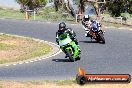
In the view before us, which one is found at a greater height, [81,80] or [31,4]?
[81,80]

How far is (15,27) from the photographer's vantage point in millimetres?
36000

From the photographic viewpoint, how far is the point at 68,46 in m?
19.3

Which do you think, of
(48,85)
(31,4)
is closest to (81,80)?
(48,85)

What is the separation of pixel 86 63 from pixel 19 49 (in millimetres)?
5518

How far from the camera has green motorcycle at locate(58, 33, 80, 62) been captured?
19.2m

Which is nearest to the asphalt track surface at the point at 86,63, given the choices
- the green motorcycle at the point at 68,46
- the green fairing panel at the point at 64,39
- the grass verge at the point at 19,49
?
the green motorcycle at the point at 68,46

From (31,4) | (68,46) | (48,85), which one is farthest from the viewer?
(31,4)

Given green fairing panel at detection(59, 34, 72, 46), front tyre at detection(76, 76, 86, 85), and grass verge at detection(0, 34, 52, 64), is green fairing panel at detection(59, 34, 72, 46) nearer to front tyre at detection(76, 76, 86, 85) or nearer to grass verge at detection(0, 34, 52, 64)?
grass verge at detection(0, 34, 52, 64)

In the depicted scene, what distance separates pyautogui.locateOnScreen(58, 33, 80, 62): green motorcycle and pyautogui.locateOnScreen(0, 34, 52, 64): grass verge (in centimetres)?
181

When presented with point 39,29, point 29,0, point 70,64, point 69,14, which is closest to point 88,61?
point 70,64

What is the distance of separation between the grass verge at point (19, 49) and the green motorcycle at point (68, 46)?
181 centimetres

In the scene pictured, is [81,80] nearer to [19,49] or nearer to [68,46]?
[68,46]

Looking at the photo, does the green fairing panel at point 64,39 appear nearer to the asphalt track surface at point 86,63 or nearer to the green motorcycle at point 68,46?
the green motorcycle at point 68,46

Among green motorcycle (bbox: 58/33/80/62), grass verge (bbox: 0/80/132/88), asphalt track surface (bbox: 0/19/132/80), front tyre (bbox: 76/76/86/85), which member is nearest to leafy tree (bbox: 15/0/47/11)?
asphalt track surface (bbox: 0/19/132/80)
